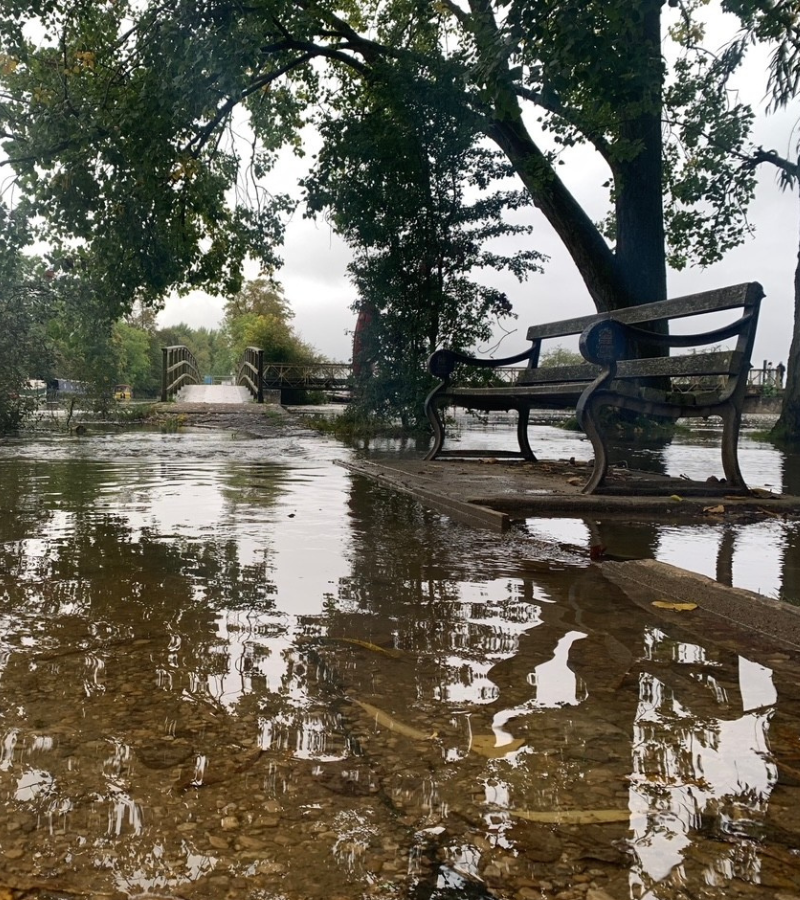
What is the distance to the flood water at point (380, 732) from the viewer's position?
1.21 metres

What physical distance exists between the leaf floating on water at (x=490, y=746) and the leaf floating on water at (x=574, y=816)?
0.67 feet

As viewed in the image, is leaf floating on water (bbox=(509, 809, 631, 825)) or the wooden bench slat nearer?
leaf floating on water (bbox=(509, 809, 631, 825))

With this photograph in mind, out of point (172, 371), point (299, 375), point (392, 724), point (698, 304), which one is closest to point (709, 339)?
point (698, 304)

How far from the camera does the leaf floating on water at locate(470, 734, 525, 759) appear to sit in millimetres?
1569

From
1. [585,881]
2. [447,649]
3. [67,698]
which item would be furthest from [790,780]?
[67,698]

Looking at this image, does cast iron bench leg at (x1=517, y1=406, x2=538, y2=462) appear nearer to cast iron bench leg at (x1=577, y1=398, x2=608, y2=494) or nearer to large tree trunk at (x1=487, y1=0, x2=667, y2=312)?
cast iron bench leg at (x1=577, y1=398, x2=608, y2=494)

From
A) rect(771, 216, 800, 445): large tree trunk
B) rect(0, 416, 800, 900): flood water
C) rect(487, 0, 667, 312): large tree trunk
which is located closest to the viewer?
rect(0, 416, 800, 900): flood water

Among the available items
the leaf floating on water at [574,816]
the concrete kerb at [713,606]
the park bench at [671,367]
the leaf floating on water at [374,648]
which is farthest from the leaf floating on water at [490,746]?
the park bench at [671,367]

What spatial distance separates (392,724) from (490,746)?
0.22m

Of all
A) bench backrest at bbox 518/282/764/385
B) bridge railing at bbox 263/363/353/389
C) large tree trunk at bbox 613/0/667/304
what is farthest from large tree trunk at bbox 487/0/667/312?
bridge railing at bbox 263/363/353/389

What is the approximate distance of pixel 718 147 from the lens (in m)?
15.4

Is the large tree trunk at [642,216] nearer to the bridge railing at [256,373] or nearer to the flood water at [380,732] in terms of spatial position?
the flood water at [380,732]

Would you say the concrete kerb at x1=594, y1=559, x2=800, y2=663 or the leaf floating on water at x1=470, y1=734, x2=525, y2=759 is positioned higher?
the concrete kerb at x1=594, y1=559, x2=800, y2=663

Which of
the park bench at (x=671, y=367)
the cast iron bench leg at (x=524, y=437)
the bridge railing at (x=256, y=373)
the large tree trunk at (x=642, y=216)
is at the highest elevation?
the large tree trunk at (x=642, y=216)
